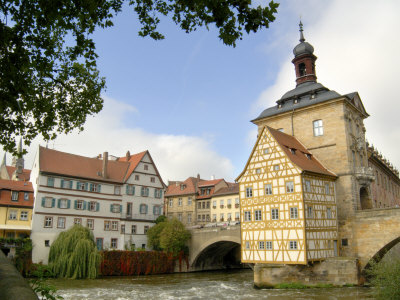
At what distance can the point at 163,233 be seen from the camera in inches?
1457

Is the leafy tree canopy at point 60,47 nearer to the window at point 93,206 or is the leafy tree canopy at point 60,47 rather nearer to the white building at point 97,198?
the white building at point 97,198

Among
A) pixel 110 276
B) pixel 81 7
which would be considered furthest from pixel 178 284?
pixel 81 7

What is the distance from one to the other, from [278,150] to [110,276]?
17964 millimetres

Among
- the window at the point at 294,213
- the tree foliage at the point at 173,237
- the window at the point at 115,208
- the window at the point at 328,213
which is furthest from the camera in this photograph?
the window at the point at 115,208

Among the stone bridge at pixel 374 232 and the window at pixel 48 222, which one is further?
the window at pixel 48 222

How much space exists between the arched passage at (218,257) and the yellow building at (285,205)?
10167 millimetres

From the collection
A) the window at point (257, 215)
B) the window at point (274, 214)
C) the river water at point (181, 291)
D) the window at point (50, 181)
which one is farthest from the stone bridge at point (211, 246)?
the window at point (50, 181)

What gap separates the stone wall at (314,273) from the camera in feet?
78.9

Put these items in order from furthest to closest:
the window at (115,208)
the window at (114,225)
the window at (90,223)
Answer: the window at (115,208)
the window at (114,225)
the window at (90,223)

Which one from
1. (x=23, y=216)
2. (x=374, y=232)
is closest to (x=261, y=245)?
(x=374, y=232)

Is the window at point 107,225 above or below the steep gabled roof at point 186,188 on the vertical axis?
→ below

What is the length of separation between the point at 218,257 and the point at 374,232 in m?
20.5

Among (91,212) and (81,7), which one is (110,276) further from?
(81,7)

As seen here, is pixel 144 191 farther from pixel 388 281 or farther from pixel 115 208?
pixel 388 281
